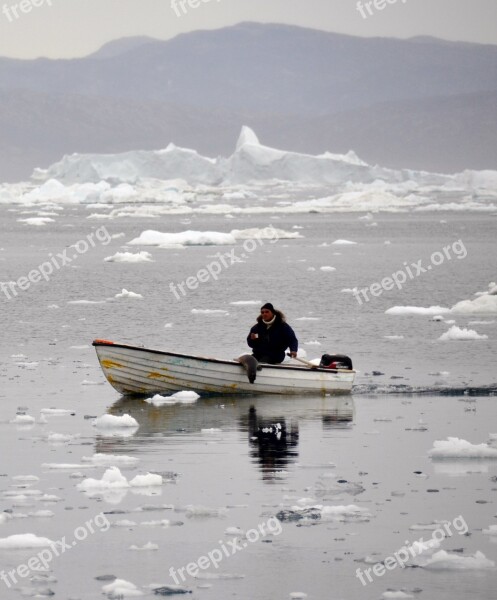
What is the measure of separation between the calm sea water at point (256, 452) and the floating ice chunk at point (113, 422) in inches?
8.4

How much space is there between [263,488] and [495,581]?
2715 millimetres

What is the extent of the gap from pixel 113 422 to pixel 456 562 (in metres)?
5.51

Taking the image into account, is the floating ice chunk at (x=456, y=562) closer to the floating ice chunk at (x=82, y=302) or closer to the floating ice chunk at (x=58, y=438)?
the floating ice chunk at (x=58, y=438)

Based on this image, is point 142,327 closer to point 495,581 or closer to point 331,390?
point 331,390

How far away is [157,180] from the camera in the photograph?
11181cm

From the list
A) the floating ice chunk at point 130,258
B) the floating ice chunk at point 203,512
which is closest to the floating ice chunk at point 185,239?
the floating ice chunk at point 130,258

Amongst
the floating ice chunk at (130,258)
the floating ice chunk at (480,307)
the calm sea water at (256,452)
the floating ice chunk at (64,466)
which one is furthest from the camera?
the floating ice chunk at (130,258)

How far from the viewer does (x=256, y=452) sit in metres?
12.1

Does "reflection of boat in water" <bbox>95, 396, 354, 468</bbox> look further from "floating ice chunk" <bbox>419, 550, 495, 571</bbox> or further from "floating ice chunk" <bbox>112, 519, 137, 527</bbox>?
"floating ice chunk" <bbox>419, 550, 495, 571</bbox>

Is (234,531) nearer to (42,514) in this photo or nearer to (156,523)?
(156,523)

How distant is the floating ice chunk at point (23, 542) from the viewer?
8.80 meters

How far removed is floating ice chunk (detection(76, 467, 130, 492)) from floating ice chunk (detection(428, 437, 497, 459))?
2.72 m

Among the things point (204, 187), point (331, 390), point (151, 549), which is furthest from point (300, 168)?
point (151, 549)

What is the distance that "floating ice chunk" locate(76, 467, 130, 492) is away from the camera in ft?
34.2
